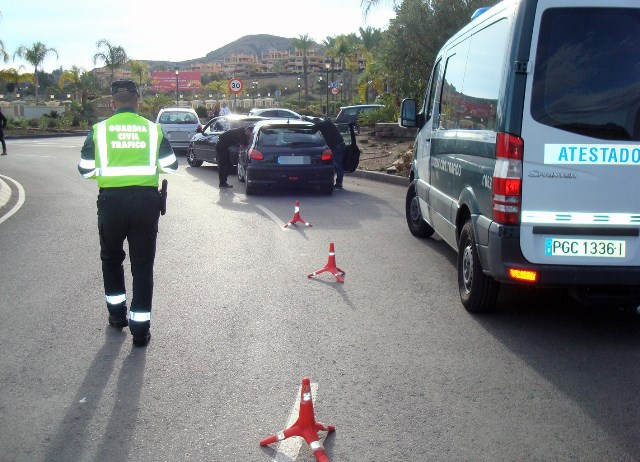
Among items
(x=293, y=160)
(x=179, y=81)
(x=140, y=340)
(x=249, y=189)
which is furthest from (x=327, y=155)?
(x=179, y=81)

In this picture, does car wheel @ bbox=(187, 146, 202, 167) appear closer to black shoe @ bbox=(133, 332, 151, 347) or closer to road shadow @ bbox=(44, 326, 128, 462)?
road shadow @ bbox=(44, 326, 128, 462)

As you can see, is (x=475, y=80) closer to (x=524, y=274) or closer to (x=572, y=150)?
(x=572, y=150)

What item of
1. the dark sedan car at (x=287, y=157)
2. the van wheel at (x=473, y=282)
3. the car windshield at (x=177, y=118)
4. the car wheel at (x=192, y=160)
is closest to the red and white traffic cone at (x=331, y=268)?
the van wheel at (x=473, y=282)

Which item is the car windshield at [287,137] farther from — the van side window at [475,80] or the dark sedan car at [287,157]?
the van side window at [475,80]

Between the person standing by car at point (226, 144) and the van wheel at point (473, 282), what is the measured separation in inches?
417

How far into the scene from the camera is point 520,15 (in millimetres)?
6059

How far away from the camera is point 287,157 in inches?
623

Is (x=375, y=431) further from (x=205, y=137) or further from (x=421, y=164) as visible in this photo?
(x=205, y=137)

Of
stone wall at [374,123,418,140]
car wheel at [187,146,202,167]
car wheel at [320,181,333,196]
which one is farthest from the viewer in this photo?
stone wall at [374,123,418,140]

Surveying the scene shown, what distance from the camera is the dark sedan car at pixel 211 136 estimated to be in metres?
21.5

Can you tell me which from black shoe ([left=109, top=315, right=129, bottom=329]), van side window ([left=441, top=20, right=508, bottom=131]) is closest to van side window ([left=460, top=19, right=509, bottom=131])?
van side window ([left=441, top=20, right=508, bottom=131])

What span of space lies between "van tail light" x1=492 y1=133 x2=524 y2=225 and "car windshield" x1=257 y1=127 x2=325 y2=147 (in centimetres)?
1005

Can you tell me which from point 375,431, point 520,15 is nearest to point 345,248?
point 520,15

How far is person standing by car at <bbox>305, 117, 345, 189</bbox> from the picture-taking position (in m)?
17.0
